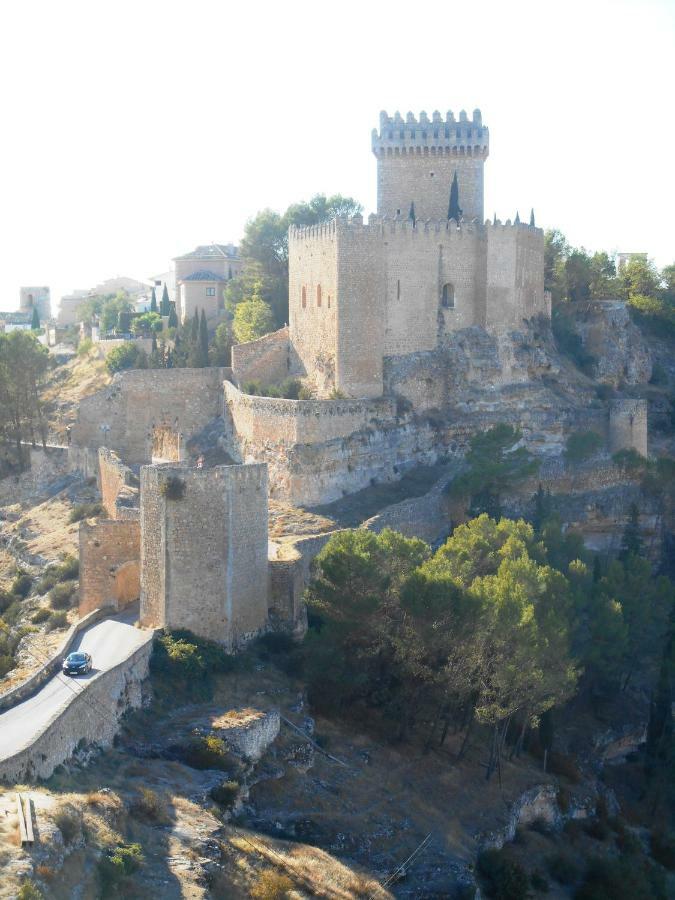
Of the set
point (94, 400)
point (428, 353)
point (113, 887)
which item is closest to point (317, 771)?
point (113, 887)

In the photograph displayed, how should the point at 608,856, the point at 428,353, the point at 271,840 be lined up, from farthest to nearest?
the point at 428,353 < the point at 608,856 < the point at 271,840

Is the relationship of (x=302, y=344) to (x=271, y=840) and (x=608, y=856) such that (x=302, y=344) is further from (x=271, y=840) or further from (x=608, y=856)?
(x=271, y=840)

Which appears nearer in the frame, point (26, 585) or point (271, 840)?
point (271, 840)

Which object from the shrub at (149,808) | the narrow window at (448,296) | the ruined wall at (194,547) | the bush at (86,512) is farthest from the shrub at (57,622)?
the narrow window at (448,296)

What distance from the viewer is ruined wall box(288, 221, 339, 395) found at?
40.5 m

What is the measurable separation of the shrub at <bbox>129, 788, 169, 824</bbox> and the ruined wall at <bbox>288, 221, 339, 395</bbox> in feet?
70.2

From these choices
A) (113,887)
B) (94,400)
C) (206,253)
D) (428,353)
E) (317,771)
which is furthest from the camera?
(206,253)

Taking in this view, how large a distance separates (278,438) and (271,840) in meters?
18.0

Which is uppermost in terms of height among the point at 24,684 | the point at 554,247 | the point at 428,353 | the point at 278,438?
the point at 554,247

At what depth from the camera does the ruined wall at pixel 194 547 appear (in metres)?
27.4

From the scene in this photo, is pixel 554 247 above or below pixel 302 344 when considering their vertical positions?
above

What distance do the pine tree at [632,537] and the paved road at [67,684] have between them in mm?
17338

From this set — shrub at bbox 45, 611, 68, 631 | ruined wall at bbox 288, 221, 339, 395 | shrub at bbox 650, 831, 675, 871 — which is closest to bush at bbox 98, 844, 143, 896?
shrub at bbox 45, 611, 68, 631

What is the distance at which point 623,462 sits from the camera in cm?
4331
